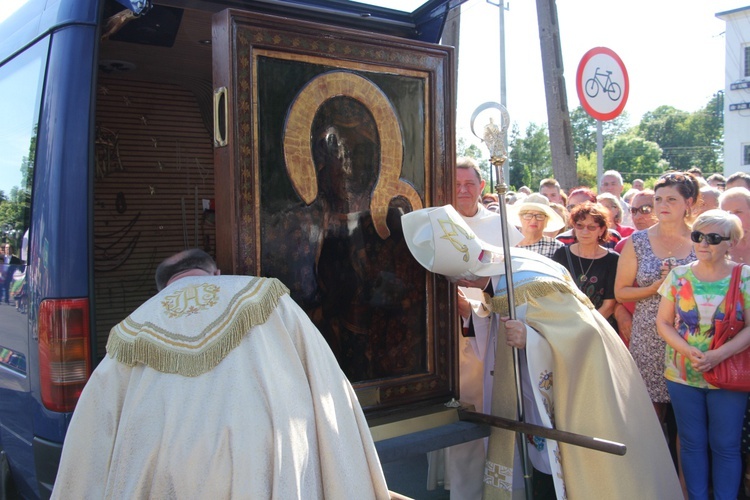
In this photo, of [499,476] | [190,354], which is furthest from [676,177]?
[190,354]

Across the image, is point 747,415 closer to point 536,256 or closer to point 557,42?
point 536,256

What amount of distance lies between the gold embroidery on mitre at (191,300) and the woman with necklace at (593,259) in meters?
2.94

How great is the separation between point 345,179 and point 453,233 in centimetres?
57

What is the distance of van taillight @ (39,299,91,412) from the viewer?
2678 mm

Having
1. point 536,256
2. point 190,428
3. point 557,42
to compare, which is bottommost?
point 190,428

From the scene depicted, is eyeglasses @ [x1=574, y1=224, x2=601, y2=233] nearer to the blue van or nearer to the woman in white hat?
the woman in white hat

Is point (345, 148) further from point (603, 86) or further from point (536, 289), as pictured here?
point (603, 86)

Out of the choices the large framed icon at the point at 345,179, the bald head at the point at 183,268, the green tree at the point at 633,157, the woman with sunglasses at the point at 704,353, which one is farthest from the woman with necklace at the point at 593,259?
the green tree at the point at 633,157

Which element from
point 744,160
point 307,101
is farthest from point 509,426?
point 744,160

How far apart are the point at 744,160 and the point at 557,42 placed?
26.4 metres

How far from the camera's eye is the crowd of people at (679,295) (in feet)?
12.4

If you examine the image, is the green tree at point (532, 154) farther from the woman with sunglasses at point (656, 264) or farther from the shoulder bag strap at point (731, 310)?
the shoulder bag strap at point (731, 310)

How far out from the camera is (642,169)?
61656mm

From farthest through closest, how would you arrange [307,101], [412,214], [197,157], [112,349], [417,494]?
1. [197,157]
2. [417,494]
3. [412,214]
4. [307,101]
5. [112,349]
